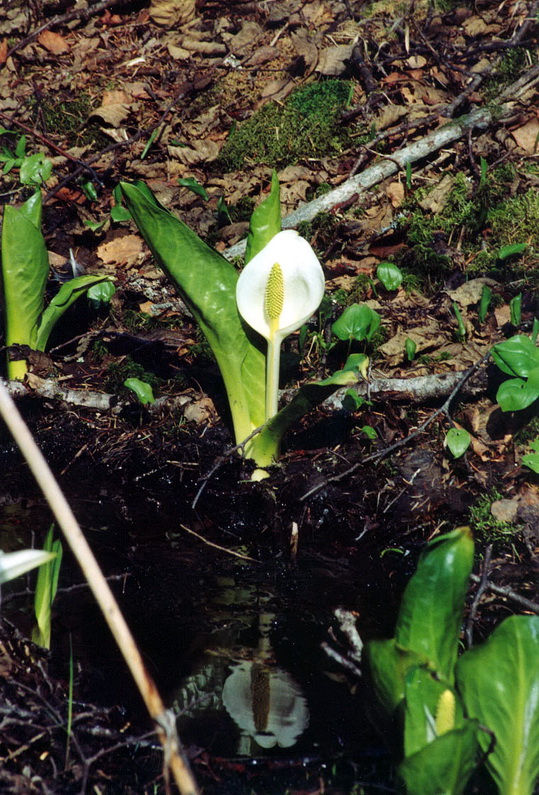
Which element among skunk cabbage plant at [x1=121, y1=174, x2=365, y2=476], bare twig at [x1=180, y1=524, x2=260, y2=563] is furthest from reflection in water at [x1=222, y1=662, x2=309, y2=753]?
skunk cabbage plant at [x1=121, y1=174, x2=365, y2=476]

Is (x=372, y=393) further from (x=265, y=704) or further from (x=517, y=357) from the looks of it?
(x=265, y=704)

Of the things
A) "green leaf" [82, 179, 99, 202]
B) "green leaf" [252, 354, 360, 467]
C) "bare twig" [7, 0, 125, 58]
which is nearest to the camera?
"green leaf" [252, 354, 360, 467]

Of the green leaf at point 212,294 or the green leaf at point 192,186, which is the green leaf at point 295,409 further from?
the green leaf at point 192,186

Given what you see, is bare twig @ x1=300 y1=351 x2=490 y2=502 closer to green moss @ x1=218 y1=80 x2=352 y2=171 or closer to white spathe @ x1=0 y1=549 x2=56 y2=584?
white spathe @ x1=0 y1=549 x2=56 y2=584

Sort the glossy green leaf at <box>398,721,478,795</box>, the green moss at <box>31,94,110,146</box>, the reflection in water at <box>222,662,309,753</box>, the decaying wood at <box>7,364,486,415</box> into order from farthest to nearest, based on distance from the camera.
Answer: the green moss at <box>31,94,110,146</box>
the decaying wood at <box>7,364,486,415</box>
the reflection in water at <box>222,662,309,753</box>
the glossy green leaf at <box>398,721,478,795</box>

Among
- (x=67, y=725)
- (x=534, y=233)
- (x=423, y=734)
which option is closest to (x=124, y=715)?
(x=67, y=725)

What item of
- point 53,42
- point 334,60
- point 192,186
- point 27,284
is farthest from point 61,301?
point 53,42

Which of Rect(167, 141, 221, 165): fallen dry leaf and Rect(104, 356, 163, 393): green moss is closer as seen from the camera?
Rect(104, 356, 163, 393): green moss
